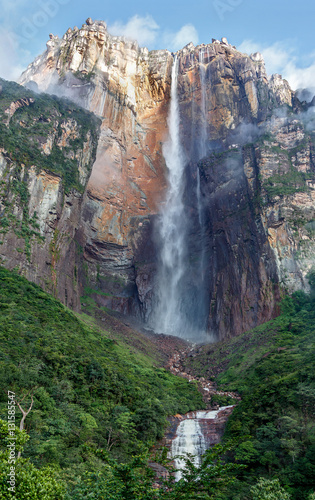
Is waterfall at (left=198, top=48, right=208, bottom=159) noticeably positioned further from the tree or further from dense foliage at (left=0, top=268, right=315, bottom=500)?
the tree

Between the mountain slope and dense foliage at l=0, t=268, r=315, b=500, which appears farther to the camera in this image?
the mountain slope

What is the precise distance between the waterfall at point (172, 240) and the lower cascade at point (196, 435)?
26088 mm

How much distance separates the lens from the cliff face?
4612cm

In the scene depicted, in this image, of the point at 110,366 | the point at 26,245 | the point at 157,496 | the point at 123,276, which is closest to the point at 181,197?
the point at 123,276

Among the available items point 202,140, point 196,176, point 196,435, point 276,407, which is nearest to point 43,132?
point 196,176

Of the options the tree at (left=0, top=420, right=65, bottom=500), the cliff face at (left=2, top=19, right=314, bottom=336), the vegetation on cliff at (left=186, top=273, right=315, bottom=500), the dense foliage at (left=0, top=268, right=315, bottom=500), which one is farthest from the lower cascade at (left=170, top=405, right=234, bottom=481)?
the cliff face at (left=2, top=19, right=314, bottom=336)

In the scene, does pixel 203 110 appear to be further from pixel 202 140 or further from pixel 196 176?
pixel 196 176

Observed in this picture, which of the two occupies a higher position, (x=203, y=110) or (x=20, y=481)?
(x=203, y=110)

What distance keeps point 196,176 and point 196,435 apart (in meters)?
47.2

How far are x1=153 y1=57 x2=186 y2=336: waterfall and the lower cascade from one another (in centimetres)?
2609

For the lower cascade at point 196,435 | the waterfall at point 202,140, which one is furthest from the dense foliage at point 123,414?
the waterfall at point 202,140

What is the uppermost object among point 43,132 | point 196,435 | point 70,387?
point 43,132

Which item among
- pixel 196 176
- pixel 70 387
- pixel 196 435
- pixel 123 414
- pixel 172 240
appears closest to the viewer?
pixel 70 387

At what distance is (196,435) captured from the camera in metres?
24.2
